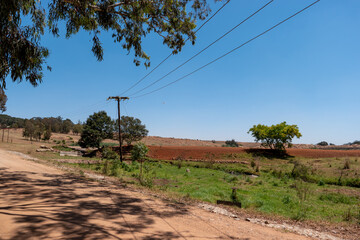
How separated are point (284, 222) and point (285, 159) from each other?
102 ft

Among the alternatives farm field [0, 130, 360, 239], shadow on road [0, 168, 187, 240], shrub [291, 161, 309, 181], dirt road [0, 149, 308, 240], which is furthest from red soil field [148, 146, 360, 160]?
dirt road [0, 149, 308, 240]

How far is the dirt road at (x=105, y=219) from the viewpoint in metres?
4.90

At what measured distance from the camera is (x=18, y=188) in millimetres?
8844

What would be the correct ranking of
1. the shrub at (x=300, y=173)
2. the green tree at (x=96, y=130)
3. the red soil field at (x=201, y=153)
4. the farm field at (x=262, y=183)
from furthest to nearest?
the green tree at (x=96, y=130) → the red soil field at (x=201, y=153) → the shrub at (x=300, y=173) → the farm field at (x=262, y=183)

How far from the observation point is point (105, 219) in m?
5.79

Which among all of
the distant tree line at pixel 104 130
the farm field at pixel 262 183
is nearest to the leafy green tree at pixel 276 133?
the farm field at pixel 262 183

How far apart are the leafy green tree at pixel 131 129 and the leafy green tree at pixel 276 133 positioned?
20.6 meters

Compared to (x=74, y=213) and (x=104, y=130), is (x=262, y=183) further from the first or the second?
(x=104, y=130)

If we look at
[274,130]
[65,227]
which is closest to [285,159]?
[274,130]

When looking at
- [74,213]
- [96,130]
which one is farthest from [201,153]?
[74,213]

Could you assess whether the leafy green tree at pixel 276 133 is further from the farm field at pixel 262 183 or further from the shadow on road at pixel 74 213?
the shadow on road at pixel 74 213

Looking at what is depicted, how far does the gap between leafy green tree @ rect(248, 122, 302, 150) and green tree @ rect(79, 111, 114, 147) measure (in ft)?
88.2

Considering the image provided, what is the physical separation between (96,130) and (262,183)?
31369 millimetres

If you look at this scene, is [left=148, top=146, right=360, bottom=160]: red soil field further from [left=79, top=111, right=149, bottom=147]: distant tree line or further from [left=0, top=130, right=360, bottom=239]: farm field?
[left=79, top=111, right=149, bottom=147]: distant tree line
